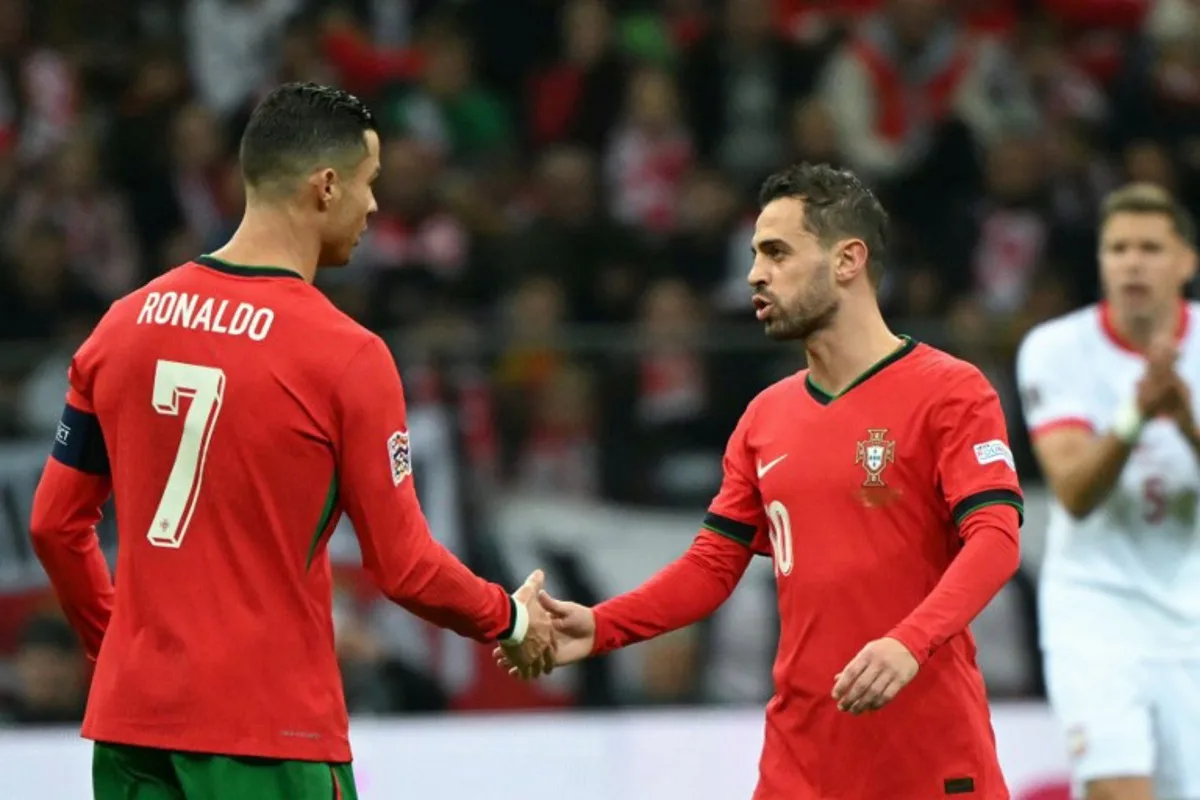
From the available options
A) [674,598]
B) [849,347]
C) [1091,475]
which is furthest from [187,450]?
[1091,475]

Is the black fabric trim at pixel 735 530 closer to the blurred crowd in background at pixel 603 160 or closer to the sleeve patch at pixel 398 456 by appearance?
the sleeve patch at pixel 398 456

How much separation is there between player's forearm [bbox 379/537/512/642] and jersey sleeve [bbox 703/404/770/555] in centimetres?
77

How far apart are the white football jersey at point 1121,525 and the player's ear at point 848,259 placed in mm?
1953

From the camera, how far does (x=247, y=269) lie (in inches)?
200

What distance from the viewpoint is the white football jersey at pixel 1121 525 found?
7254 mm

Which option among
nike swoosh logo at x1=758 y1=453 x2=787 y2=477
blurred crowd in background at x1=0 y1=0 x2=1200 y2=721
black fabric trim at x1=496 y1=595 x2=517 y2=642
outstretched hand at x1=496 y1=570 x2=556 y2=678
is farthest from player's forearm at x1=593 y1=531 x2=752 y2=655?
blurred crowd in background at x1=0 y1=0 x2=1200 y2=721

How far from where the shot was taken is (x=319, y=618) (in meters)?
4.99

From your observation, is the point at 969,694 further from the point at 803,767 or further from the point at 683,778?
the point at 683,778

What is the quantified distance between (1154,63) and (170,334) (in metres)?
9.42

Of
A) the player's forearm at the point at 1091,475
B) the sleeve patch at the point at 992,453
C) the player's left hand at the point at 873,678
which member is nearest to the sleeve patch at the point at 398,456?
the player's left hand at the point at 873,678

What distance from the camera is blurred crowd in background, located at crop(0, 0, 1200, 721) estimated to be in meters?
9.81

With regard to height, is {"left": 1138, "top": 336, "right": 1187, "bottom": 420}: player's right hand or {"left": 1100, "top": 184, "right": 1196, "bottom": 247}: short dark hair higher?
{"left": 1100, "top": 184, "right": 1196, "bottom": 247}: short dark hair

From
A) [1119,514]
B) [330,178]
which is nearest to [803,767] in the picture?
[330,178]

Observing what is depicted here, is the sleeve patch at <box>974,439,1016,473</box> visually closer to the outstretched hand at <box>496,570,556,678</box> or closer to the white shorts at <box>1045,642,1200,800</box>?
the outstretched hand at <box>496,570,556,678</box>
